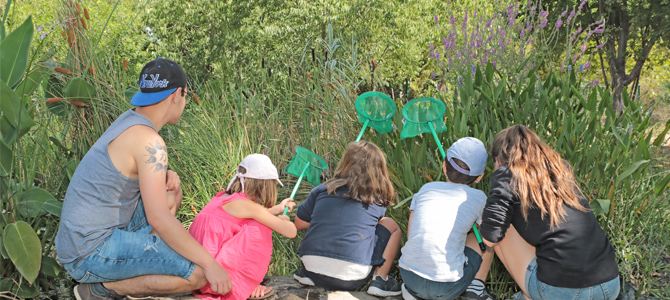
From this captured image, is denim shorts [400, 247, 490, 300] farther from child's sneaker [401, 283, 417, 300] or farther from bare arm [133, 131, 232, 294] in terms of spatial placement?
bare arm [133, 131, 232, 294]

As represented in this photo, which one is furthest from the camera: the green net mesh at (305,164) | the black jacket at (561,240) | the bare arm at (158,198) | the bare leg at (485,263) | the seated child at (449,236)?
the green net mesh at (305,164)

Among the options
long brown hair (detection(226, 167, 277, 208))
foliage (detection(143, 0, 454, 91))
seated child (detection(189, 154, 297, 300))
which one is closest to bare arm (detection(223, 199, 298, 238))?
seated child (detection(189, 154, 297, 300))

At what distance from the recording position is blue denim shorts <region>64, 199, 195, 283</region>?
7.60 ft

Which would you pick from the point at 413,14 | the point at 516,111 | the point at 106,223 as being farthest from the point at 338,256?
the point at 413,14

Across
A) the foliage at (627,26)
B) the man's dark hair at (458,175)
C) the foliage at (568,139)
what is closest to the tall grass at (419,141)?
the foliage at (568,139)

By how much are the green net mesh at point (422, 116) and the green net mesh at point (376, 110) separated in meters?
0.21

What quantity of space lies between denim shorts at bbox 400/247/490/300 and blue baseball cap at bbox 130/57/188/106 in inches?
61.9

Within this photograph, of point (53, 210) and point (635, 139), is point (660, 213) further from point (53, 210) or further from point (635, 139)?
point (53, 210)

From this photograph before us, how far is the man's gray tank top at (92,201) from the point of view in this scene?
90.3 inches

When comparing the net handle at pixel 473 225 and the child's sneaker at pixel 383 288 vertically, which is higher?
the net handle at pixel 473 225

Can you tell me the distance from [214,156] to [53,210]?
143 cm

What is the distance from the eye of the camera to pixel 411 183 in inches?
120

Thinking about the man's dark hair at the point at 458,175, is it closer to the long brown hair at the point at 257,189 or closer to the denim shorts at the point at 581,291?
the denim shorts at the point at 581,291

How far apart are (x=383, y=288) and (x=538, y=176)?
3.50 ft
